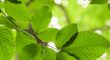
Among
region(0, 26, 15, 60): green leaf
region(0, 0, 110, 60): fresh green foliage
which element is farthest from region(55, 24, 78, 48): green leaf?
region(0, 26, 15, 60): green leaf

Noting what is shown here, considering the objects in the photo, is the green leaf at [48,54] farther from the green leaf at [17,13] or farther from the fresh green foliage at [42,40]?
the green leaf at [17,13]

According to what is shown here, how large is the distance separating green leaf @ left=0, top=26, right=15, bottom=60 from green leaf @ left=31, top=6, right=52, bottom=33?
8cm

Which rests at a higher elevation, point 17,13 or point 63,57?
point 17,13

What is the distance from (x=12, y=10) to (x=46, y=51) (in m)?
0.16

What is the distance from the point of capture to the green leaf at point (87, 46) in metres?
0.62

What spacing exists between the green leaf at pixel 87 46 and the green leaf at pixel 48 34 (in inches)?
3.3

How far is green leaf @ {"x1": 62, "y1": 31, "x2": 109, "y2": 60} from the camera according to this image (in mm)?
619

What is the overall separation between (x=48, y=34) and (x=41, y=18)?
52mm

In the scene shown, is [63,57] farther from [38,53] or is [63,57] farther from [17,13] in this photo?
A: [17,13]

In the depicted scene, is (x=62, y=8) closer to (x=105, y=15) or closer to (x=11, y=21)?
(x=105, y=15)

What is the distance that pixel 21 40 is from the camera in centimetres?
66

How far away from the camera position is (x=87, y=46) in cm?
63

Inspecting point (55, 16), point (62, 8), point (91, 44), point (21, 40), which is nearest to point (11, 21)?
point (21, 40)

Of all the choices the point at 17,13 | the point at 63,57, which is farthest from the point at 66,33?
the point at 17,13
